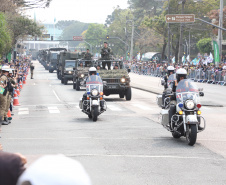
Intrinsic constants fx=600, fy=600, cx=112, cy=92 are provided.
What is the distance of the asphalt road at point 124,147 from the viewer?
888 centimetres

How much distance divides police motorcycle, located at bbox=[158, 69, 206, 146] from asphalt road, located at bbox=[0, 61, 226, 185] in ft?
0.95

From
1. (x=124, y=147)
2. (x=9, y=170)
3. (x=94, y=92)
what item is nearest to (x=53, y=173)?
(x=9, y=170)

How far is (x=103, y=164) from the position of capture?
389 inches

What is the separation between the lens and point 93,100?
18.2 meters

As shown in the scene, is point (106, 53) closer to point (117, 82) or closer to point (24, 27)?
point (117, 82)

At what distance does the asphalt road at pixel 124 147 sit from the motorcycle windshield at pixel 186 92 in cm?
96

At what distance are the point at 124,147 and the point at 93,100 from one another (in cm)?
613

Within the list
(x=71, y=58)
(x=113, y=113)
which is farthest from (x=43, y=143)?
(x=71, y=58)

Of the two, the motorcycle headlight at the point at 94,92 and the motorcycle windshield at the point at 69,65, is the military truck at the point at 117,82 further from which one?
the motorcycle windshield at the point at 69,65

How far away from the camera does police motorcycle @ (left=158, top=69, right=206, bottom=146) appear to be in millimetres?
12242

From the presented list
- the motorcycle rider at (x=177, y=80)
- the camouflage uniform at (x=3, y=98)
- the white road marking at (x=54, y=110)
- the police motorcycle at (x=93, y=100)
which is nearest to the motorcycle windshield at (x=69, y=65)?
the white road marking at (x=54, y=110)

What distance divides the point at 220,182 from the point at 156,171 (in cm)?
122

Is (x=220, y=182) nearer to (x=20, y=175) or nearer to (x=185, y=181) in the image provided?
(x=185, y=181)

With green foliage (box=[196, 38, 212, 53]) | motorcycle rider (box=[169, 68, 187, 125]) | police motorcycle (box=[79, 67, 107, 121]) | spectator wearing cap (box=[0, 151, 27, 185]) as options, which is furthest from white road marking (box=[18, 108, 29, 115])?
green foliage (box=[196, 38, 212, 53])
